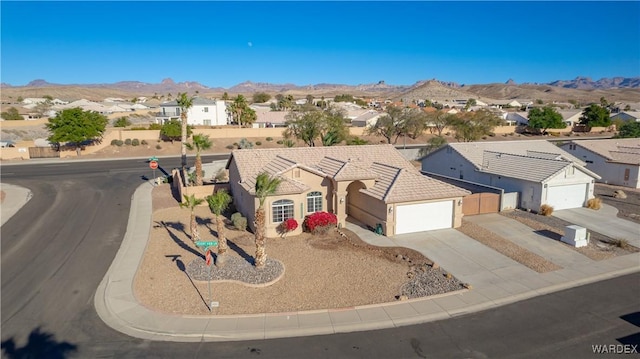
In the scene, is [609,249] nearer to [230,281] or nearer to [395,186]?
[395,186]

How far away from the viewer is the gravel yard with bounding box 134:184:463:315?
16016 mm

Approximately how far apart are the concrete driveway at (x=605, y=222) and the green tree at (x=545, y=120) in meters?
64.9

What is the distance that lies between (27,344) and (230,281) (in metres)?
7.20

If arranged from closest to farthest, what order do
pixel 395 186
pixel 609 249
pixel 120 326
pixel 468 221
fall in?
1. pixel 120 326
2. pixel 609 249
3. pixel 395 186
4. pixel 468 221

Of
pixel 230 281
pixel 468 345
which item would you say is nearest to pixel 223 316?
pixel 230 281

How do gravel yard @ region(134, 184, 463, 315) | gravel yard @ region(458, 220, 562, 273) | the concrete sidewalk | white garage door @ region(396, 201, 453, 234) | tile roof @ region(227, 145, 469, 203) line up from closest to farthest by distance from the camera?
the concrete sidewalk
gravel yard @ region(134, 184, 463, 315)
gravel yard @ region(458, 220, 562, 273)
white garage door @ region(396, 201, 453, 234)
tile roof @ region(227, 145, 469, 203)

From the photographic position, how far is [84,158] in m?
56.5

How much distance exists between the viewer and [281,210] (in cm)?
2400

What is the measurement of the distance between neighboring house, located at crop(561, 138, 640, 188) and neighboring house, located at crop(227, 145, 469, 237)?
23.4 meters

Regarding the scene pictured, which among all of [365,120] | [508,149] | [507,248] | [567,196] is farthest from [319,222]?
[365,120]

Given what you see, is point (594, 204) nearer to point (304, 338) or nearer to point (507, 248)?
point (507, 248)

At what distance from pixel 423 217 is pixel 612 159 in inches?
1055

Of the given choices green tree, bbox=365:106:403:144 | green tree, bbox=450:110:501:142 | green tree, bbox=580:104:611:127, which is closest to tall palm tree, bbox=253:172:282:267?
green tree, bbox=365:106:403:144

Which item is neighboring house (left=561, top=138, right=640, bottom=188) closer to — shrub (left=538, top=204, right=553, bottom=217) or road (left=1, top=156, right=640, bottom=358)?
shrub (left=538, top=204, right=553, bottom=217)
